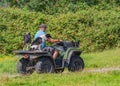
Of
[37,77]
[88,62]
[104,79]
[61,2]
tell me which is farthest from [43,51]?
[61,2]

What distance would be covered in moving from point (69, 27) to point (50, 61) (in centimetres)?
1251

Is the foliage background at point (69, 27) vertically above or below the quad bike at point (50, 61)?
below

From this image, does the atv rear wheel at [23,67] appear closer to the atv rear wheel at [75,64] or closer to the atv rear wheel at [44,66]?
the atv rear wheel at [44,66]

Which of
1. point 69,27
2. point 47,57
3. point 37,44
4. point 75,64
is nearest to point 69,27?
point 69,27

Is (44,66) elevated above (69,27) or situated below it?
above

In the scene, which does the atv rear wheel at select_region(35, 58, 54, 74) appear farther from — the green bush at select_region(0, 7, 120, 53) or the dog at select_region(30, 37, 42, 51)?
the green bush at select_region(0, 7, 120, 53)

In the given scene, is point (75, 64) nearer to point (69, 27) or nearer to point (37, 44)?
point (37, 44)

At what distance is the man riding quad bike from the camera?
16.4 metres

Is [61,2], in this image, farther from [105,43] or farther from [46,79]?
[46,79]

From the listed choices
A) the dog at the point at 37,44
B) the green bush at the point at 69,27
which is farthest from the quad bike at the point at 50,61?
the green bush at the point at 69,27

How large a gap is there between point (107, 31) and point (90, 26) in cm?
125

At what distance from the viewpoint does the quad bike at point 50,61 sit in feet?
53.8

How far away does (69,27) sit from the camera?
29078 millimetres

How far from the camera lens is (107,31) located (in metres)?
29.0
